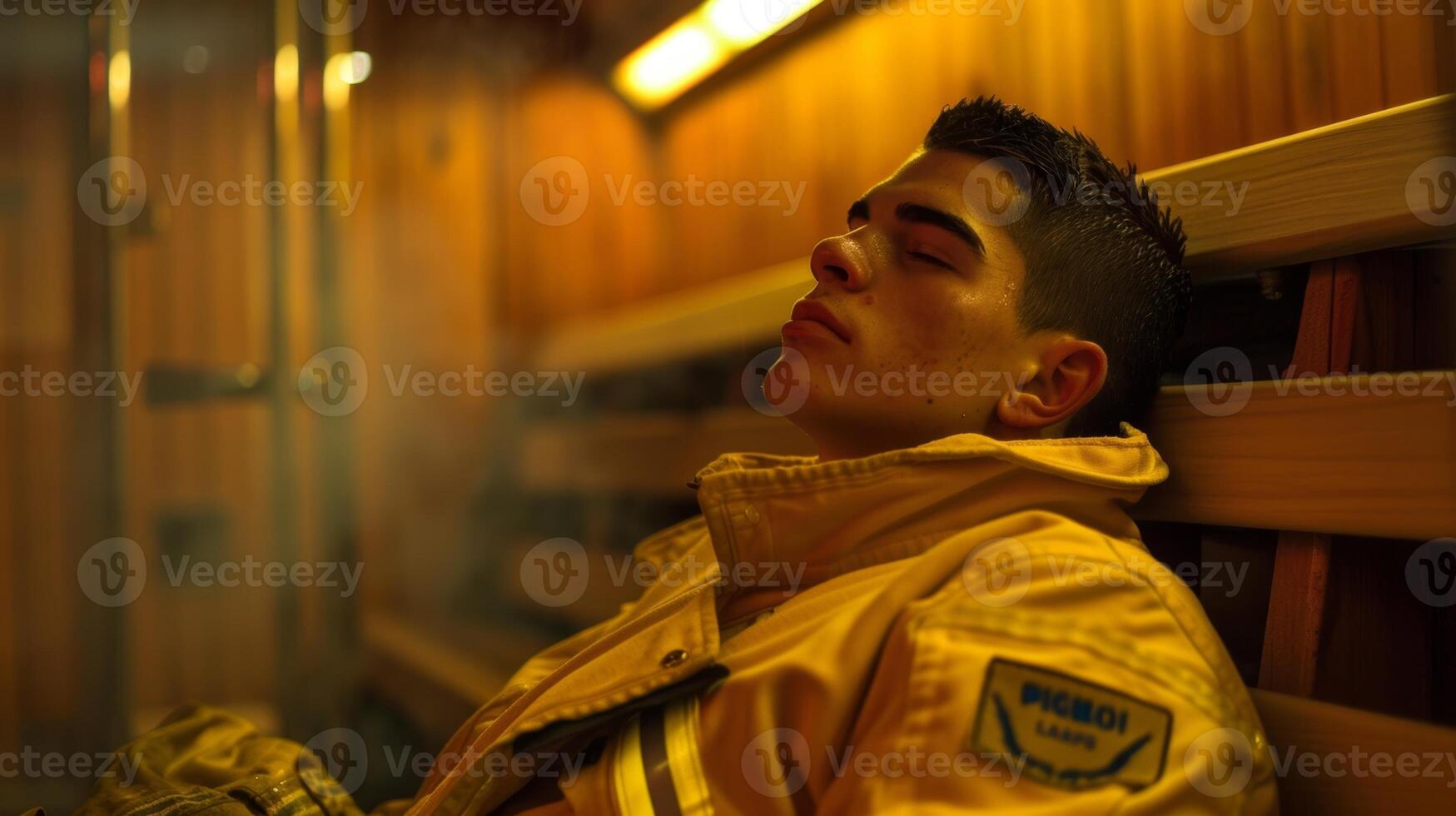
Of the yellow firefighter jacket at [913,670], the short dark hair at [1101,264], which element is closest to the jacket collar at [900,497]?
the yellow firefighter jacket at [913,670]

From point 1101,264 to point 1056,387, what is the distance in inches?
5.5

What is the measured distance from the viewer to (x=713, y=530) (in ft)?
2.93

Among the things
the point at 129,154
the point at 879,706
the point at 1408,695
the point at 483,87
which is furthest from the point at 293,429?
the point at 1408,695

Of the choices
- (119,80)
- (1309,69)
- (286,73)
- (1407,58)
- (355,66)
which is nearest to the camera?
(1407,58)

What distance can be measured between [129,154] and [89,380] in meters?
0.38

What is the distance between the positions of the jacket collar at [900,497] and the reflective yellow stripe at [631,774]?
166 millimetres

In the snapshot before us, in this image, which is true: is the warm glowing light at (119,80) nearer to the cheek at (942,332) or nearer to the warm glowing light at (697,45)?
the warm glowing light at (697,45)

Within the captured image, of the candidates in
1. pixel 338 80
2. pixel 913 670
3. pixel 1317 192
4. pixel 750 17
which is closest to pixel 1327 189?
pixel 1317 192

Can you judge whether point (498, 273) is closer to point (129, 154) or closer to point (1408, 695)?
point (129, 154)

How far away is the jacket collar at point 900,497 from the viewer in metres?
0.82

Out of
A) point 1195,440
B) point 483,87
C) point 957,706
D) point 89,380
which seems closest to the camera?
point 957,706

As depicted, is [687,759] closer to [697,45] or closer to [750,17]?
[750,17]

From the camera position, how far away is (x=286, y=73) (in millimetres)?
1779

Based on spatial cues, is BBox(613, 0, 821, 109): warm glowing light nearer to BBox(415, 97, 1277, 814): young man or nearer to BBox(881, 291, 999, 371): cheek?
BBox(415, 97, 1277, 814): young man
